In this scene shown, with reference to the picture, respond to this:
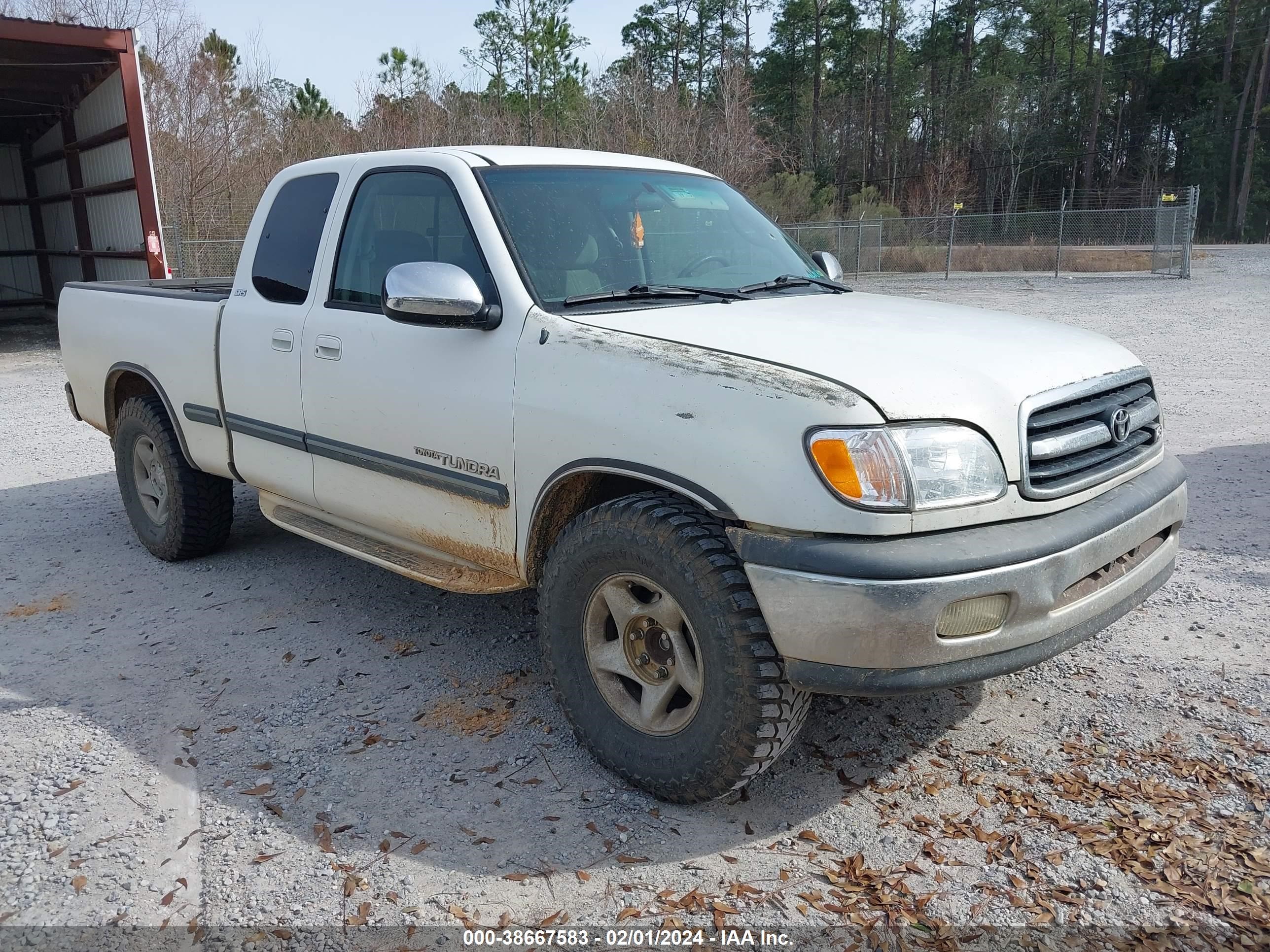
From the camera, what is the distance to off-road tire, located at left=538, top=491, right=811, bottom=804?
2.81 meters

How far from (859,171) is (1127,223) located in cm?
3405

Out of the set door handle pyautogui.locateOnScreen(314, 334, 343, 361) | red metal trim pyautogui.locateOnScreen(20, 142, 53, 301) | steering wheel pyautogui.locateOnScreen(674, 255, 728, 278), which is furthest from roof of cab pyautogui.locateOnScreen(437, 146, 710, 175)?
red metal trim pyautogui.locateOnScreen(20, 142, 53, 301)

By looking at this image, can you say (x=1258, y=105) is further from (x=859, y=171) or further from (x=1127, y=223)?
(x=1127, y=223)

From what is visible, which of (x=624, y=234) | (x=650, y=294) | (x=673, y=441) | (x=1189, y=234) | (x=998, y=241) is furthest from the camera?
(x=998, y=241)

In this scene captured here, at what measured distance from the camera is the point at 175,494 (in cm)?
536

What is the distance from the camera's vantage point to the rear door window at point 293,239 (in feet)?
14.4

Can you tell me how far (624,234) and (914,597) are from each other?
77.0 inches

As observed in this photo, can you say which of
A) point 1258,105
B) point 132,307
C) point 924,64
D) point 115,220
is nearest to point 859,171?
point 924,64

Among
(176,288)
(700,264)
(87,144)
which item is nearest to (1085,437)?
(700,264)

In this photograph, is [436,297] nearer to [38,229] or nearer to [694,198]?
[694,198]

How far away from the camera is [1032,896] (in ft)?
8.79

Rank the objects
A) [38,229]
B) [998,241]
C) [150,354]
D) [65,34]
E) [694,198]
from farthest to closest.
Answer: [998,241]
[38,229]
[65,34]
[150,354]
[694,198]

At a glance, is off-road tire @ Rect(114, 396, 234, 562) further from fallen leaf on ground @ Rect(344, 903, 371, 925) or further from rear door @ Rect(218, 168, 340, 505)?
fallen leaf on ground @ Rect(344, 903, 371, 925)

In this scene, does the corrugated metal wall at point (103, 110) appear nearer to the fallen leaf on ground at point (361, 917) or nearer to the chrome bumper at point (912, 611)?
the fallen leaf on ground at point (361, 917)
